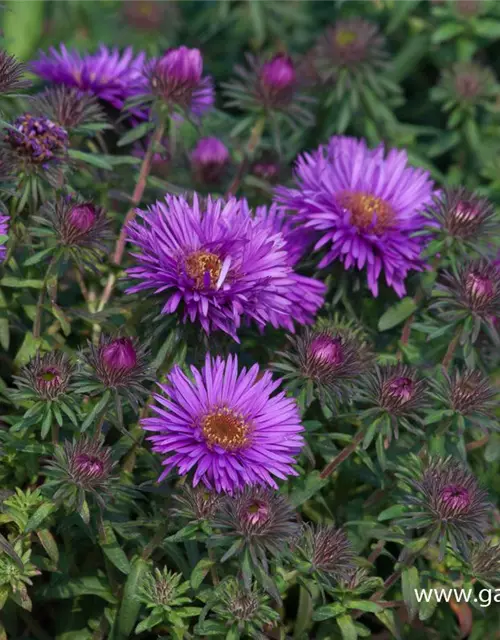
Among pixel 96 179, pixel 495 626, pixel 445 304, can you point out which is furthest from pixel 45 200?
pixel 495 626

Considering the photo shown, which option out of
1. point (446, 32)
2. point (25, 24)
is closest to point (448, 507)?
point (446, 32)

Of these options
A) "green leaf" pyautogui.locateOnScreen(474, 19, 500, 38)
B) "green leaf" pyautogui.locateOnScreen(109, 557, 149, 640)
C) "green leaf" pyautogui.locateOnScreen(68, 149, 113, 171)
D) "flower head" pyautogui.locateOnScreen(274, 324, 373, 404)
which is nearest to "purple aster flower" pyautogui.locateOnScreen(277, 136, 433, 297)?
"flower head" pyautogui.locateOnScreen(274, 324, 373, 404)

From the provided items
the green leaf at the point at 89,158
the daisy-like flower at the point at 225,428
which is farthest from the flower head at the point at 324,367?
the green leaf at the point at 89,158

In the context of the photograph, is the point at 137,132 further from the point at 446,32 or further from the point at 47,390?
the point at 446,32

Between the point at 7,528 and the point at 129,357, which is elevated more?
the point at 129,357

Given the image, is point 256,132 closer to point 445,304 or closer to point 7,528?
point 445,304

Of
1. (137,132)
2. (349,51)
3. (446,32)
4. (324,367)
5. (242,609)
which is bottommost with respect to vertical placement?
(242,609)
